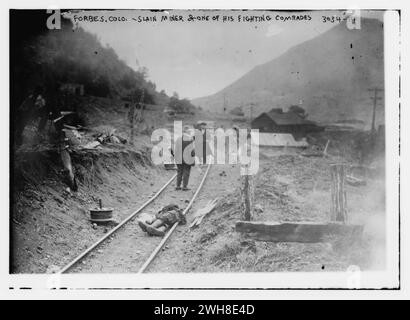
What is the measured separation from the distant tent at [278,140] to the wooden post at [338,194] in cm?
200

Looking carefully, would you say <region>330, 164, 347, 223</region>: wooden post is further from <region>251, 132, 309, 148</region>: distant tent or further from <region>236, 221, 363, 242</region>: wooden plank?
<region>251, 132, 309, 148</region>: distant tent

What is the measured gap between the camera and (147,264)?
6.87 meters

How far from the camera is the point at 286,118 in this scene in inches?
328

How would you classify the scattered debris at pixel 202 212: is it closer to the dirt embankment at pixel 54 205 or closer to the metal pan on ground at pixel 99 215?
the dirt embankment at pixel 54 205

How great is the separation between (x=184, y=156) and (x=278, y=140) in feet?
8.35

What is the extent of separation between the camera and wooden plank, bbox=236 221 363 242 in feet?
22.8

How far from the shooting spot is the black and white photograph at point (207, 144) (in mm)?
7020

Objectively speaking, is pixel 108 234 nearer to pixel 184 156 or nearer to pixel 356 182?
pixel 184 156

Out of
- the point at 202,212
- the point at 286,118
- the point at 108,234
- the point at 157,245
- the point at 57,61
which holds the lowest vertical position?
the point at 157,245

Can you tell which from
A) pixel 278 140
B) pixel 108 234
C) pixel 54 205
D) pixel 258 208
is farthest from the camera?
pixel 278 140

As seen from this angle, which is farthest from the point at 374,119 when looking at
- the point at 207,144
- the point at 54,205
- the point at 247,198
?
the point at 54,205

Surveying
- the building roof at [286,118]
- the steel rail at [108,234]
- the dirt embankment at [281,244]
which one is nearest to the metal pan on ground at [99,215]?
the steel rail at [108,234]
